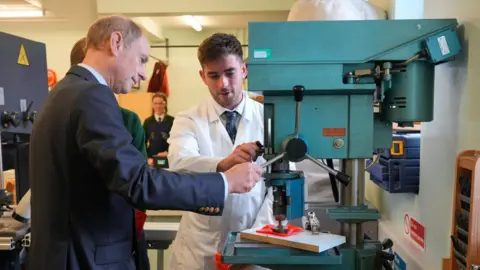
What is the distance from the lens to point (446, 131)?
1.37 m

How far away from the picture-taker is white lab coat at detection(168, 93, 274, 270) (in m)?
1.69

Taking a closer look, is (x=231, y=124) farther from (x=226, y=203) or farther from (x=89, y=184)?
(x=89, y=184)

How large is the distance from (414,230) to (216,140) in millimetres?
Result: 804

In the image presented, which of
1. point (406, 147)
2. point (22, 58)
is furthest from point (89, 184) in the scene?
point (406, 147)

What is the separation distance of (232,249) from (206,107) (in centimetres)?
73

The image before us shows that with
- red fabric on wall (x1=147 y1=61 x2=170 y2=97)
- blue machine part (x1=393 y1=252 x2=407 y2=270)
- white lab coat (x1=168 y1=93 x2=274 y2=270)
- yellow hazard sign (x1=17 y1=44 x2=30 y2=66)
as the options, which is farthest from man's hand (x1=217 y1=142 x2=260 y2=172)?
red fabric on wall (x1=147 y1=61 x2=170 y2=97)

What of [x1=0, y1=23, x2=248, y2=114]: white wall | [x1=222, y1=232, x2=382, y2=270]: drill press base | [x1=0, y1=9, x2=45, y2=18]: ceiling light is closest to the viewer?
[x1=222, y1=232, x2=382, y2=270]: drill press base

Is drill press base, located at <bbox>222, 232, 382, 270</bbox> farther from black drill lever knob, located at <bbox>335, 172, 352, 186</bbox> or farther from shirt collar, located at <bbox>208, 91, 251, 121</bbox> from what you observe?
shirt collar, located at <bbox>208, 91, 251, 121</bbox>

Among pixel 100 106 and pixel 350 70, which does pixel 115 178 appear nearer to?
pixel 100 106

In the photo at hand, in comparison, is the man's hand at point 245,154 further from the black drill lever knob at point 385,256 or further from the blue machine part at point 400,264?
the blue machine part at point 400,264

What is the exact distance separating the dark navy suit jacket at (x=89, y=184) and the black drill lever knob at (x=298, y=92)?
278mm

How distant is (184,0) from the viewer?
4.44 meters

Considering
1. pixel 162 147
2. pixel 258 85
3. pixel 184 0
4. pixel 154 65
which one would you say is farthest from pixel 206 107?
pixel 154 65

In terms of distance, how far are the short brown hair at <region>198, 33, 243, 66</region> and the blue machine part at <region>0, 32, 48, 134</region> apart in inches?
29.9
